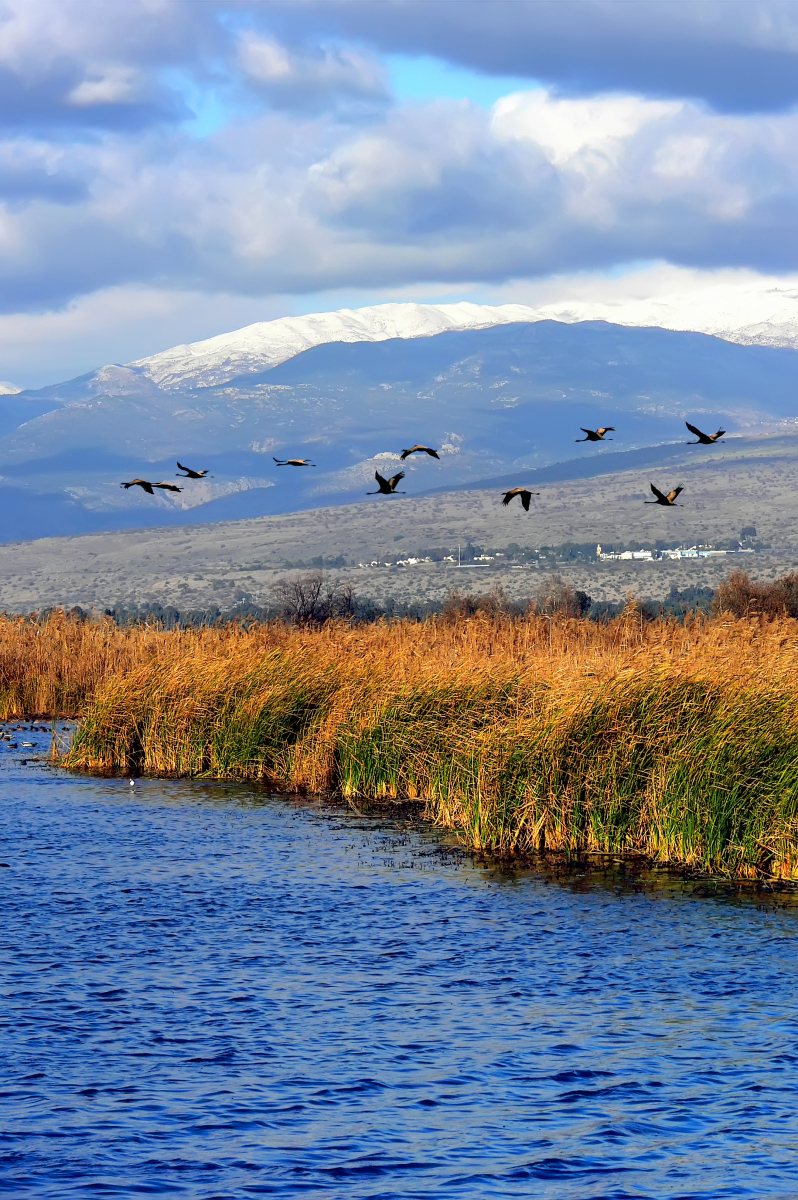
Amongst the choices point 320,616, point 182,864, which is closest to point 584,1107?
point 182,864

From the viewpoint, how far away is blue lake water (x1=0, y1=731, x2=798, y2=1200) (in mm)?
10094

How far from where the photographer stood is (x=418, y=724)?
75.0 feet

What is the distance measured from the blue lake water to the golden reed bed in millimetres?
1385

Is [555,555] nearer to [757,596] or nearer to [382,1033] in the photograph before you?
[757,596]

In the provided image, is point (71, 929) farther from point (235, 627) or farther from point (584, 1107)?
point (235, 627)

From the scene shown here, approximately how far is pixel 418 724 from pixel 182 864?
470 cm

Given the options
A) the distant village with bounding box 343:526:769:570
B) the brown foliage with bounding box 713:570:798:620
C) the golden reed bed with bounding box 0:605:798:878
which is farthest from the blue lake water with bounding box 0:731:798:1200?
the distant village with bounding box 343:526:769:570

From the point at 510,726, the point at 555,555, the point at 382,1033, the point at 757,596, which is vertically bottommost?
the point at 382,1033

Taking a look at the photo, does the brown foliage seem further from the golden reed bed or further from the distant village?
the distant village

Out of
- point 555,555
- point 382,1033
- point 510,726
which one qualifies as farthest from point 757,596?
point 555,555

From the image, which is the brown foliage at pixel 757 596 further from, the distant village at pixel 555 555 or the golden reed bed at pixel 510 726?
the distant village at pixel 555 555

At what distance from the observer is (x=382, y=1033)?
12.7m

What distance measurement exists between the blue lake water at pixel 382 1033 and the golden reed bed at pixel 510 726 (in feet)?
4.54

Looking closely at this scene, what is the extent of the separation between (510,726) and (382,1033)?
25.8ft
